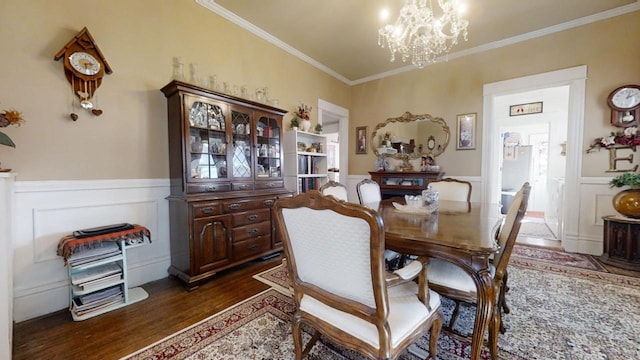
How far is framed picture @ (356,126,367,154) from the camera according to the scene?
16.2 feet

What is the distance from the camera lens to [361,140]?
498 centimetres

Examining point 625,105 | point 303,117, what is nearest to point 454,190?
point 625,105

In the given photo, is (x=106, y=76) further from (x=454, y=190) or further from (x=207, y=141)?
(x=454, y=190)

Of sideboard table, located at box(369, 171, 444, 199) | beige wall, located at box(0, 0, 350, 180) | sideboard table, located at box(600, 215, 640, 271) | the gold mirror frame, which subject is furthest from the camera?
the gold mirror frame

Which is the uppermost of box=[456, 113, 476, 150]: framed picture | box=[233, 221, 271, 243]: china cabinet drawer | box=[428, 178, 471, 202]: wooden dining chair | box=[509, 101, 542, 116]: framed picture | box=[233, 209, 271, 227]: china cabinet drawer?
box=[509, 101, 542, 116]: framed picture

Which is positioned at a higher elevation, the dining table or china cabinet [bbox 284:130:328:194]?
china cabinet [bbox 284:130:328:194]

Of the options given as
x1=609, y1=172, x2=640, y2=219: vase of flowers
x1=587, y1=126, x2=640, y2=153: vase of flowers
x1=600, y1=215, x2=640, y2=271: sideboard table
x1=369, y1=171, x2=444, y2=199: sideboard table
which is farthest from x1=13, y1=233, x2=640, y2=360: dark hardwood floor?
x1=587, y1=126, x2=640, y2=153: vase of flowers

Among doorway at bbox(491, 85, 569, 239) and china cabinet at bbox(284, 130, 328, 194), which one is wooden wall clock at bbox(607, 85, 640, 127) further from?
china cabinet at bbox(284, 130, 328, 194)

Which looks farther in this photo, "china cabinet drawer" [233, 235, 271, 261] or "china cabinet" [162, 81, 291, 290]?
"china cabinet drawer" [233, 235, 271, 261]

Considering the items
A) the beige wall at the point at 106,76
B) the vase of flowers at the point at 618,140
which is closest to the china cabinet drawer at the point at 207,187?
the beige wall at the point at 106,76

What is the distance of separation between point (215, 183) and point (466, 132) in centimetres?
376

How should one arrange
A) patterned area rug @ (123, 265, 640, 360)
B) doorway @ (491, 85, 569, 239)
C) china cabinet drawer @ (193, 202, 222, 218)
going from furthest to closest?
doorway @ (491, 85, 569, 239)
china cabinet drawer @ (193, 202, 222, 218)
patterned area rug @ (123, 265, 640, 360)

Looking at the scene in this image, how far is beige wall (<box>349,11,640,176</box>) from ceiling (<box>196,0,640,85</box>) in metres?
0.16

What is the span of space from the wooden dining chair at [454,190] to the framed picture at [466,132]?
48.7 inches
